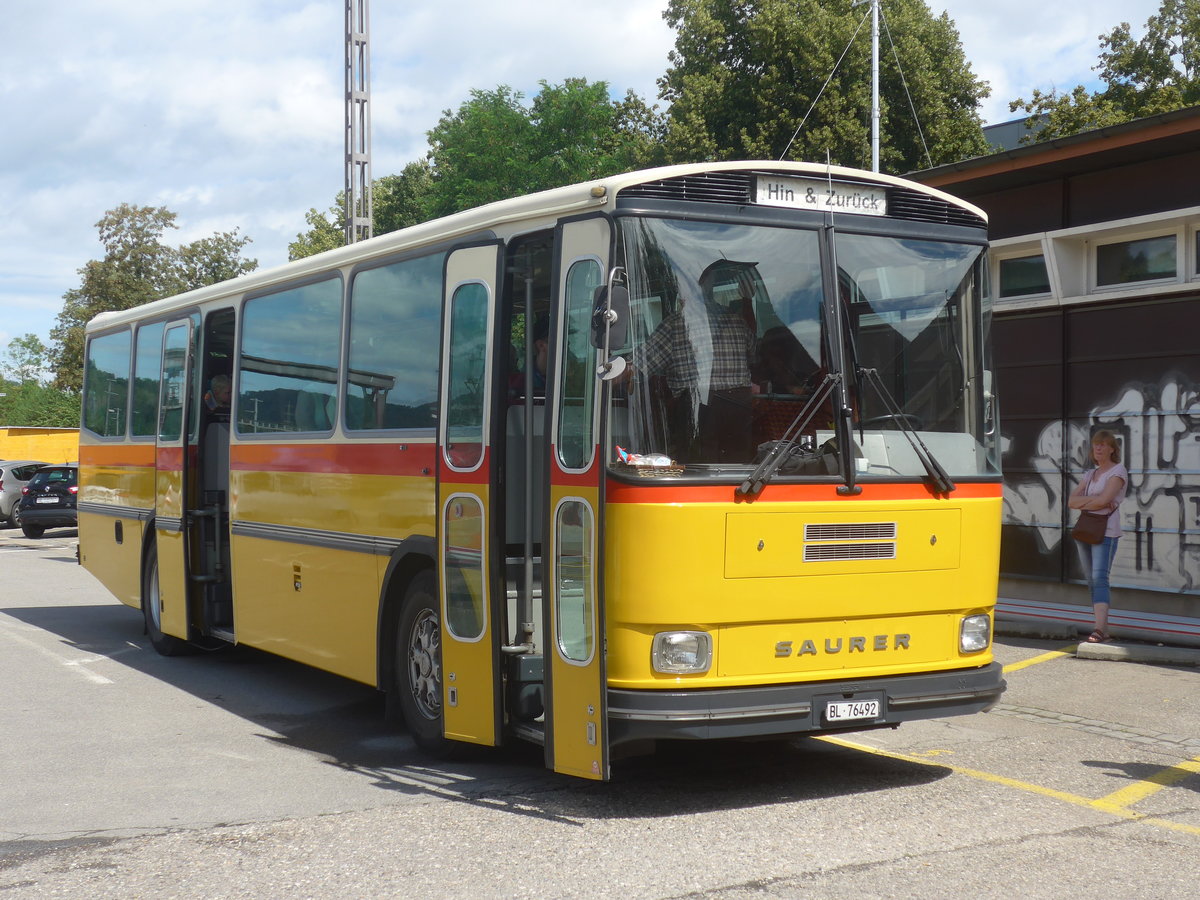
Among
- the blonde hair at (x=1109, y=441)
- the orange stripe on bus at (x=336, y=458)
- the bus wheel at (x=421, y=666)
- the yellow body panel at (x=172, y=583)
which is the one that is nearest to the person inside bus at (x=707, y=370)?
the orange stripe on bus at (x=336, y=458)

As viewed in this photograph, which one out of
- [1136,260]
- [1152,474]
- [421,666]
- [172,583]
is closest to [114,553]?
[172,583]

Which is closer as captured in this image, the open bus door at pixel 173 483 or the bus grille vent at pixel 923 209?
the bus grille vent at pixel 923 209

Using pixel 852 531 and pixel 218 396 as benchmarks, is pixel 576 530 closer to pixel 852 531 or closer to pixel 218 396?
pixel 852 531

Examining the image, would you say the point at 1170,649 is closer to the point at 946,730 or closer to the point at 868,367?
the point at 946,730

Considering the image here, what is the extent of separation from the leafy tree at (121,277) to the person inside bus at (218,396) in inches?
2459

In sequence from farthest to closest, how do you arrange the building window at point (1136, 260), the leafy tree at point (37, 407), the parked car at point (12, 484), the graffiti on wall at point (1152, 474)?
1. the leafy tree at point (37, 407)
2. the parked car at point (12, 484)
3. the building window at point (1136, 260)
4. the graffiti on wall at point (1152, 474)

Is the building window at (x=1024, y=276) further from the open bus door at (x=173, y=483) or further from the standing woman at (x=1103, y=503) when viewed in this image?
the open bus door at (x=173, y=483)

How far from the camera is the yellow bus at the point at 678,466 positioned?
6328mm

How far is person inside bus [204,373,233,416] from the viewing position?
11.6 metres

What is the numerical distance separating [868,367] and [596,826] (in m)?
2.59

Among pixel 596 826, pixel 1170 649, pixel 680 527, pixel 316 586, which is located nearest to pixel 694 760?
pixel 596 826

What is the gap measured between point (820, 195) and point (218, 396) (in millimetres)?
6548

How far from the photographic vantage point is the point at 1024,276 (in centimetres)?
1391

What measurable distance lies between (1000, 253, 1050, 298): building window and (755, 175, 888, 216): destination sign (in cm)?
701
